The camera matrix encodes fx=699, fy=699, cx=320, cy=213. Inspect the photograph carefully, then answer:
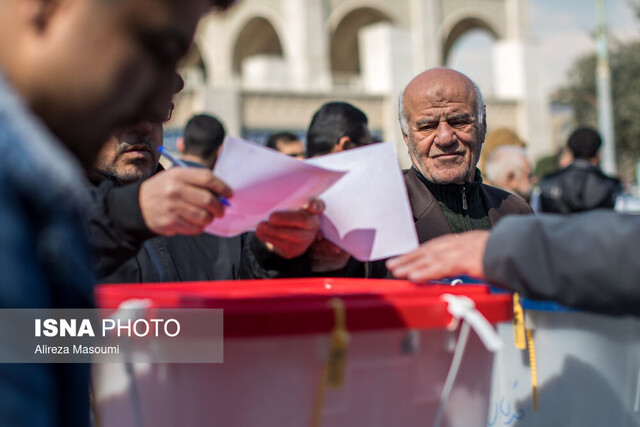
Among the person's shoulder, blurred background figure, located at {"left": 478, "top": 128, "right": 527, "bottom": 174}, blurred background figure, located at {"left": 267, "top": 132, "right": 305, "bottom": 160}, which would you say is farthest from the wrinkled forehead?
blurred background figure, located at {"left": 478, "top": 128, "right": 527, "bottom": 174}

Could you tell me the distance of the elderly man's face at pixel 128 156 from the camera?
265 centimetres

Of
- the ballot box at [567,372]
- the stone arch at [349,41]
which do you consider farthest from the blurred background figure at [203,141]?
the stone arch at [349,41]

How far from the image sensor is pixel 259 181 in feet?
4.69

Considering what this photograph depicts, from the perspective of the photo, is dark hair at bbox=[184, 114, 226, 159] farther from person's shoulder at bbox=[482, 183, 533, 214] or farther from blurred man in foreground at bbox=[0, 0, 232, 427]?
blurred man in foreground at bbox=[0, 0, 232, 427]

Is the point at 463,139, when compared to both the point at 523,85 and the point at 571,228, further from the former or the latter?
the point at 523,85

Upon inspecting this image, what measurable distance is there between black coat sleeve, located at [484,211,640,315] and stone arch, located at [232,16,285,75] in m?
28.5

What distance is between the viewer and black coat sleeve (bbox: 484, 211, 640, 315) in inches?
48.8

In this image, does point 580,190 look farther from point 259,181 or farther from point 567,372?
point 259,181

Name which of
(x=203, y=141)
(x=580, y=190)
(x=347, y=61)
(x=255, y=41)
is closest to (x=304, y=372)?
(x=203, y=141)

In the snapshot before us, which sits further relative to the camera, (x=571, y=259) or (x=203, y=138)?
(x=203, y=138)

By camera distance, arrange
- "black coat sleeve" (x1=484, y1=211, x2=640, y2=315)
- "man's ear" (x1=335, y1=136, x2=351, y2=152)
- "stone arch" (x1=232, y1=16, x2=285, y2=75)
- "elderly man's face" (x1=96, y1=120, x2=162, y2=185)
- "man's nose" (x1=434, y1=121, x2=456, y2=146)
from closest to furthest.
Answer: "black coat sleeve" (x1=484, y1=211, x2=640, y2=315) < "elderly man's face" (x1=96, y1=120, x2=162, y2=185) < "man's nose" (x1=434, y1=121, x2=456, y2=146) < "man's ear" (x1=335, y1=136, x2=351, y2=152) < "stone arch" (x1=232, y1=16, x2=285, y2=75)

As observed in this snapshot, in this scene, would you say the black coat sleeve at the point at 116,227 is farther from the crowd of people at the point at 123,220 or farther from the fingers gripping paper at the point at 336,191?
the fingers gripping paper at the point at 336,191

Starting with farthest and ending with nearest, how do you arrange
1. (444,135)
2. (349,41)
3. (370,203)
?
(349,41) → (444,135) → (370,203)

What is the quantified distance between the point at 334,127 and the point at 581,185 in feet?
9.50
